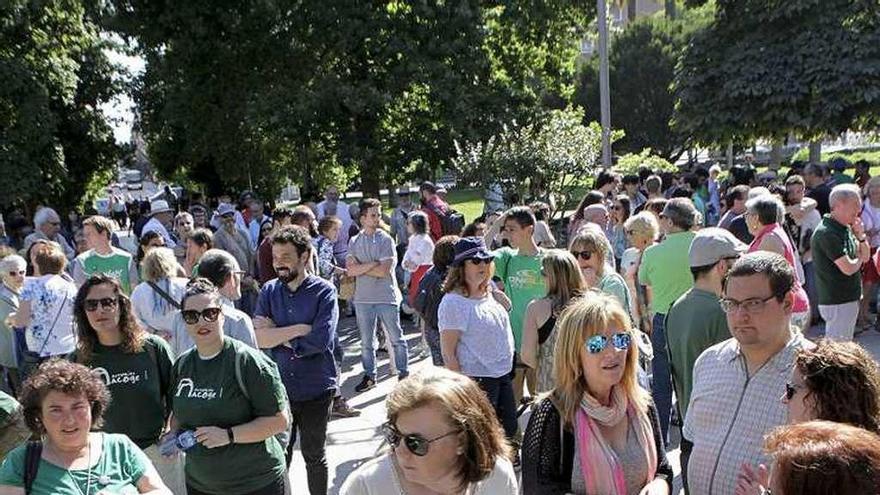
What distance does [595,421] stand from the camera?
3.09 meters

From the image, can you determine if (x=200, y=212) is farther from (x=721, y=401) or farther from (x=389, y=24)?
(x=721, y=401)

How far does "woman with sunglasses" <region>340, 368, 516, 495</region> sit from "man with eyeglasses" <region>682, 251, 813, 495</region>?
0.99 metres

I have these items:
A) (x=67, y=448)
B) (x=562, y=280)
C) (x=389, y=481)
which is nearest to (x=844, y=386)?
(x=389, y=481)

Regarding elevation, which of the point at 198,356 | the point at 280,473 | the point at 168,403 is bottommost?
the point at 280,473

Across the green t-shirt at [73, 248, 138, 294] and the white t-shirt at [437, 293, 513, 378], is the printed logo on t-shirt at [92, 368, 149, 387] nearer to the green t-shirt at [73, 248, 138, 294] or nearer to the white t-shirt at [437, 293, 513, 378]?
the white t-shirt at [437, 293, 513, 378]

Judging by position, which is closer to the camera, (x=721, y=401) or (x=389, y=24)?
(x=721, y=401)

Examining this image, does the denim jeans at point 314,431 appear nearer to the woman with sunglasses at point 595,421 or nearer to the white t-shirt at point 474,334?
the white t-shirt at point 474,334

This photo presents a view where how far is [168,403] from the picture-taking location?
440 centimetres

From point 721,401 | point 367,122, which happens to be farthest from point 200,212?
point 721,401

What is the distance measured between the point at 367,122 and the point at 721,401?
53.4 feet

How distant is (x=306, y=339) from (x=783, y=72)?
17.3 metres

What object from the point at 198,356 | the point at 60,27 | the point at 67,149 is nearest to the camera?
the point at 198,356

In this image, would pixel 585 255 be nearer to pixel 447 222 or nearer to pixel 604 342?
pixel 604 342

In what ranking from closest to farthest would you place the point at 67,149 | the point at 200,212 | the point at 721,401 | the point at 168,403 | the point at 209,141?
the point at 721,401, the point at 168,403, the point at 200,212, the point at 209,141, the point at 67,149
